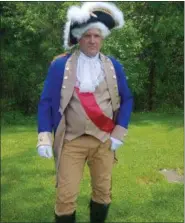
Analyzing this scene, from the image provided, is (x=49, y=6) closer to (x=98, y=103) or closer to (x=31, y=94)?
(x=31, y=94)

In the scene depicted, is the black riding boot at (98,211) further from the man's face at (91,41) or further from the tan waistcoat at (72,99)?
the man's face at (91,41)

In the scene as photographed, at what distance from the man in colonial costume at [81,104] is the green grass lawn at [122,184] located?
1278mm

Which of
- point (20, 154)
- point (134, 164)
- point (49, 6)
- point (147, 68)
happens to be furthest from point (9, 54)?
point (134, 164)

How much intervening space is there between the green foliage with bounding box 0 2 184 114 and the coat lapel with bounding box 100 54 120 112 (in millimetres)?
11762

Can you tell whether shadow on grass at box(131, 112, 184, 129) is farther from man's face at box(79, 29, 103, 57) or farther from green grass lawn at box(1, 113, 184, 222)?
man's face at box(79, 29, 103, 57)

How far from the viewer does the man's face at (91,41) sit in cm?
351

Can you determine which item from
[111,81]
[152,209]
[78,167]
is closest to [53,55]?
[152,209]

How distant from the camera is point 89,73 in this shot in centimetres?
363

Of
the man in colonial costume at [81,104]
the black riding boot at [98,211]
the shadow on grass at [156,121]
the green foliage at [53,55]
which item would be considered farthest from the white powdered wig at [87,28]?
the green foliage at [53,55]

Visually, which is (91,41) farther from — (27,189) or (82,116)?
(27,189)

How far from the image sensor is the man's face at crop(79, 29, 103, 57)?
3.51 meters

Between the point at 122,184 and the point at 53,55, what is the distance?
35.7 feet

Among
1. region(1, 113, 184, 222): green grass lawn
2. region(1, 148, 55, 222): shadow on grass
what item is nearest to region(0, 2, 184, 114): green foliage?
region(1, 113, 184, 222): green grass lawn

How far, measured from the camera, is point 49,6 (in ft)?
55.4
